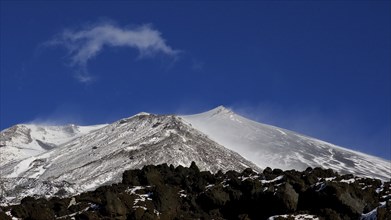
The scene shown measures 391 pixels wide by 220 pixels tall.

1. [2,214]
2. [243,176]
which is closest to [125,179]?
[243,176]

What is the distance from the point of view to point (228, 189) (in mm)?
72000

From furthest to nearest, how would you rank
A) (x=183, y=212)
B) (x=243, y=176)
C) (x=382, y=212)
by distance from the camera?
(x=243, y=176) < (x=183, y=212) < (x=382, y=212)

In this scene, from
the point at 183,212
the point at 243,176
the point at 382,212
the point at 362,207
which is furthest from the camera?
the point at 243,176

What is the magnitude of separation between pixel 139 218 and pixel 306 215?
50.2 ft

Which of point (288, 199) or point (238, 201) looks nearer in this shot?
point (288, 199)

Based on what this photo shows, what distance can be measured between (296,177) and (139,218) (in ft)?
59.3

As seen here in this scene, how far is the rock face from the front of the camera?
6297cm

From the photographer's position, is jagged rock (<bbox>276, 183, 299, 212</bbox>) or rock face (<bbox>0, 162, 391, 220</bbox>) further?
jagged rock (<bbox>276, 183, 299, 212</bbox>)

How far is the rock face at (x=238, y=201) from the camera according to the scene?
62969mm

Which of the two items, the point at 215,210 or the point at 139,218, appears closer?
the point at 139,218

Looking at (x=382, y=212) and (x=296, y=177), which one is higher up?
(x=296, y=177)

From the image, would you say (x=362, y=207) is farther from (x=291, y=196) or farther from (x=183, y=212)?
(x=183, y=212)

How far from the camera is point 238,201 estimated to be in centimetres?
7000

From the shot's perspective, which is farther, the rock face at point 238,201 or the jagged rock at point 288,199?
the jagged rock at point 288,199
